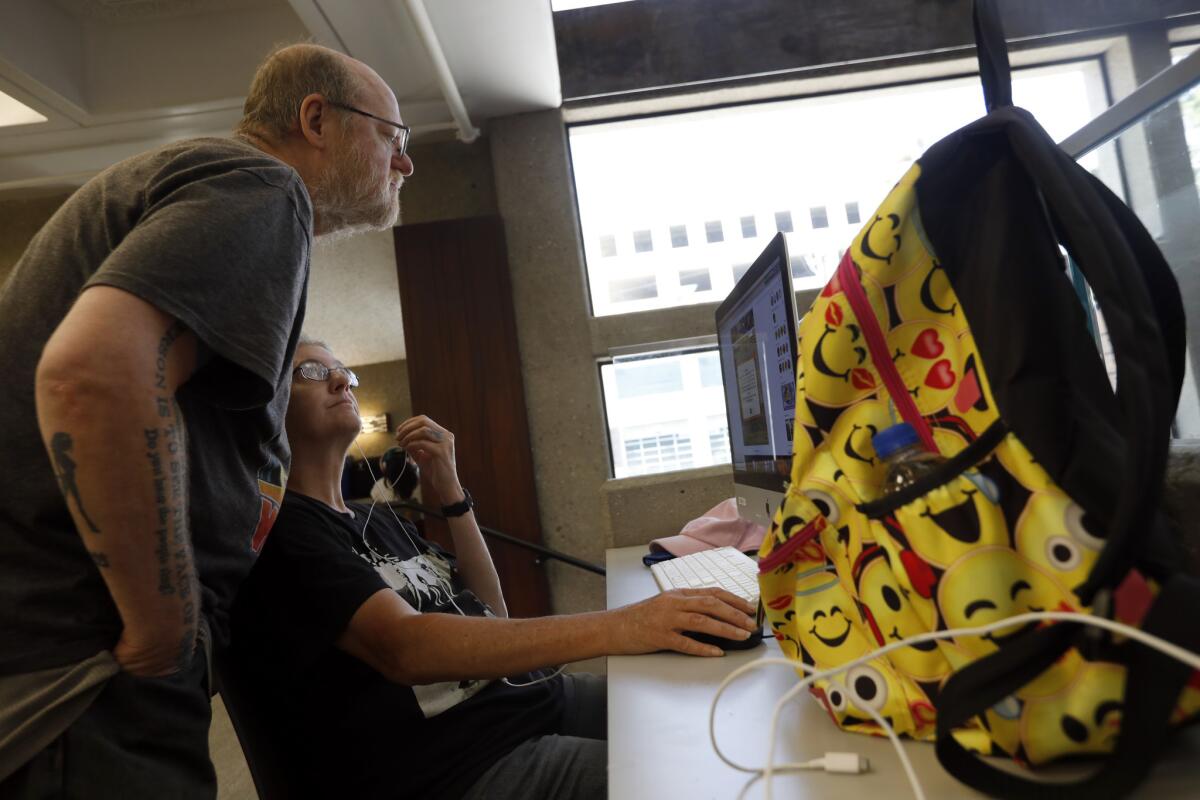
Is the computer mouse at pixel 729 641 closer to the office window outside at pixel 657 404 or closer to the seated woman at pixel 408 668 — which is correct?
the seated woman at pixel 408 668

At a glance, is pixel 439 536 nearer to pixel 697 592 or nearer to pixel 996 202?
pixel 697 592

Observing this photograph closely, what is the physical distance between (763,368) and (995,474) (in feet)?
2.73

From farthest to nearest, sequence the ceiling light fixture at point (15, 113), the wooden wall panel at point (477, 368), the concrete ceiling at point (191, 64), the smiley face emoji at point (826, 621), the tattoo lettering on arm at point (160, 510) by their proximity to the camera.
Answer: the wooden wall panel at point (477, 368), the ceiling light fixture at point (15, 113), the concrete ceiling at point (191, 64), the tattoo lettering on arm at point (160, 510), the smiley face emoji at point (826, 621)

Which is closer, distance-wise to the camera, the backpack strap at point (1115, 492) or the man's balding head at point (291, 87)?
the backpack strap at point (1115, 492)

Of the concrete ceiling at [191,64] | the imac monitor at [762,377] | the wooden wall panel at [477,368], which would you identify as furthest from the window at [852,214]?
the imac monitor at [762,377]

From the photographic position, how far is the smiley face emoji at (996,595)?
52cm

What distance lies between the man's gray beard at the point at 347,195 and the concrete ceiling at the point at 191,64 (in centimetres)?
141

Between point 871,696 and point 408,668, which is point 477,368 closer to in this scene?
point 408,668

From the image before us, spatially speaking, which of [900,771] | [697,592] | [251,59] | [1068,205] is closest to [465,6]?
[251,59]

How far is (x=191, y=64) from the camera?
Answer: 3.06 m

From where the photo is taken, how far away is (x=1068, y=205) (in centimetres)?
53

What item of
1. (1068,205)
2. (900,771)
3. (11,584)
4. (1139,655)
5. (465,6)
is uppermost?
(465,6)

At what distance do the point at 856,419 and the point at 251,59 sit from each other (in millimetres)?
3267

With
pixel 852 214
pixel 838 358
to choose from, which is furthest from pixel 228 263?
pixel 852 214
